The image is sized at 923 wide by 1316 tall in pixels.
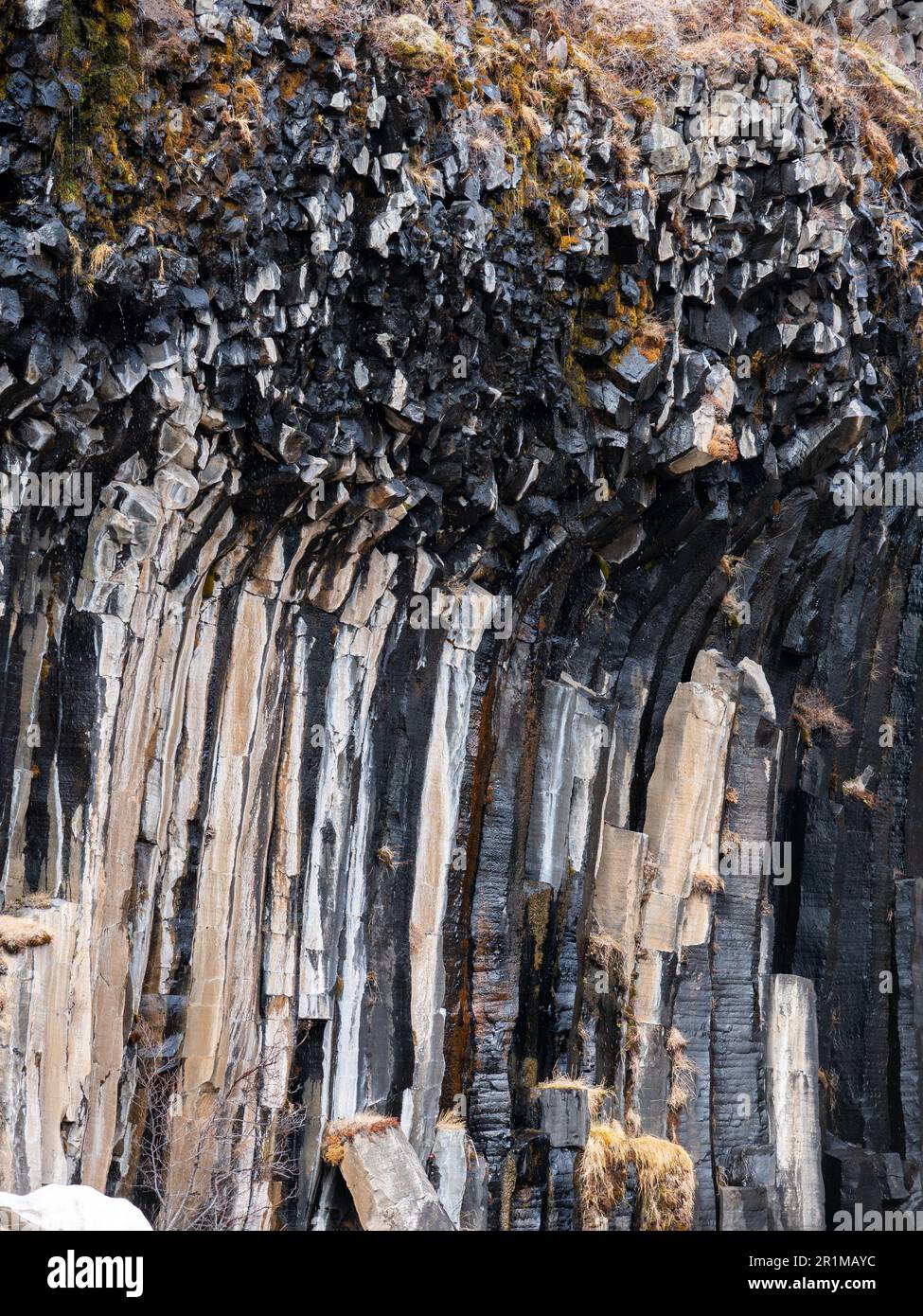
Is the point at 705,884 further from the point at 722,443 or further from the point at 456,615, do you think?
the point at 722,443

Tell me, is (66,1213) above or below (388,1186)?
above

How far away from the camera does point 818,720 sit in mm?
19906

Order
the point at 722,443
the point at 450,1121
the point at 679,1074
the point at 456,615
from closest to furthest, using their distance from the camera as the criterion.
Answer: the point at 450,1121 < the point at 456,615 < the point at 722,443 < the point at 679,1074

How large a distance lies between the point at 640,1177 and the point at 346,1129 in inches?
148

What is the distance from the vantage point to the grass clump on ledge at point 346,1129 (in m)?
14.1

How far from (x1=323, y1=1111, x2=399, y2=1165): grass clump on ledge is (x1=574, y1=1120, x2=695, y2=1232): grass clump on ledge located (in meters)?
2.51

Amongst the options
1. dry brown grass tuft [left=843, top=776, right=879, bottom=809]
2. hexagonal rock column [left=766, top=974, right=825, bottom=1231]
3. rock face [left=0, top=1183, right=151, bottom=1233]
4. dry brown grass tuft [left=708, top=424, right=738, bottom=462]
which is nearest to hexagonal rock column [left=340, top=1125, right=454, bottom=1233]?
rock face [left=0, top=1183, right=151, bottom=1233]

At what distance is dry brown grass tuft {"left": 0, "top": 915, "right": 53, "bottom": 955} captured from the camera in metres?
11.5

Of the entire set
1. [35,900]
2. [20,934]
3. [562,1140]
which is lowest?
[562,1140]

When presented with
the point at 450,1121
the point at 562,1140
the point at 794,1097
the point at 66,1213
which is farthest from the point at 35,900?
the point at 794,1097

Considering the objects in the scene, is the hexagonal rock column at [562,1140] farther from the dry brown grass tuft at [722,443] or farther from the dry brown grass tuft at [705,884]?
the dry brown grass tuft at [722,443]

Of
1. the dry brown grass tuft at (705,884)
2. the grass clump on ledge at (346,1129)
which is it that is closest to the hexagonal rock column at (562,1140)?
the grass clump on ledge at (346,1129)

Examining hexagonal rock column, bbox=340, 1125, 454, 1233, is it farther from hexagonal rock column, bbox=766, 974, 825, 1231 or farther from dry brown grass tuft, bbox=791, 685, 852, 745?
dry brown grass tuft, bbox=791, 685, 852, 745

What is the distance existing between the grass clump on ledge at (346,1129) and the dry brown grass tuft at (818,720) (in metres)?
8.23
